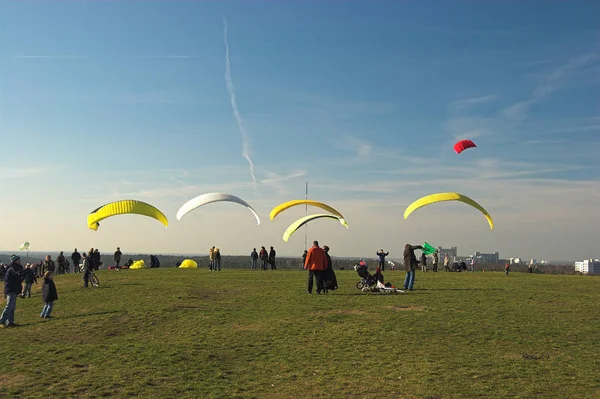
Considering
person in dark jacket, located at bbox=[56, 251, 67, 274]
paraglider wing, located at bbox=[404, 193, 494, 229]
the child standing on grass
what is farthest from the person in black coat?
person in dark jacket, located at bbox=[56, 251, 67, 274]

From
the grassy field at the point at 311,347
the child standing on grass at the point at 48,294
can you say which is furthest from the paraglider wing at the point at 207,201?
the child standing on grass at the point at 48,294

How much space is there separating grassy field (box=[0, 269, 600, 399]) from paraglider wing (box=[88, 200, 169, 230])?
1136 cm

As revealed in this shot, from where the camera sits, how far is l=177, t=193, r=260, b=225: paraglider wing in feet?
126

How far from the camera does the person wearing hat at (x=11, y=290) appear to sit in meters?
18.3

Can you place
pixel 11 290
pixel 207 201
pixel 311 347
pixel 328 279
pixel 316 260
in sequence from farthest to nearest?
pixel 207 201 → pixel 328 279 → pixel 316 260 → pixel 11 290 → pixel 311 347

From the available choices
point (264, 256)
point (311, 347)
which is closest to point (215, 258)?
point (264, 256)

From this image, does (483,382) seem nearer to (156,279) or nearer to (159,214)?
(156,279)

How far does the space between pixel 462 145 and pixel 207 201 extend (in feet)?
63.6

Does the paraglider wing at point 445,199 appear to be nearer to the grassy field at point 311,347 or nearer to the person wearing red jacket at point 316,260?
the grassy field at point 311,347

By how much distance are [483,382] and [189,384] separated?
631 centimetres

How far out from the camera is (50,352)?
1413 centimetres

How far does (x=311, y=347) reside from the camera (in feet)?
44.2

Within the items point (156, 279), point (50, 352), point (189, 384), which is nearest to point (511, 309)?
point (189, 384)

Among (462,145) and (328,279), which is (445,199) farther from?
(328,279)
